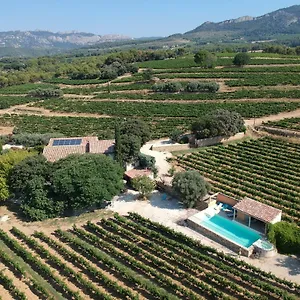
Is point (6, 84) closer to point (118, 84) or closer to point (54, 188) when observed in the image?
point (118, 84)

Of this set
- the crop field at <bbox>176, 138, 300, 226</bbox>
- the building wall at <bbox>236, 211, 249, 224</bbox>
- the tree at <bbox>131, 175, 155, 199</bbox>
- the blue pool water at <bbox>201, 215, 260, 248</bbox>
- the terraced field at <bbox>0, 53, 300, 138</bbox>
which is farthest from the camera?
the terraced field at <bbox>0, 53, 300, 138</bbox>

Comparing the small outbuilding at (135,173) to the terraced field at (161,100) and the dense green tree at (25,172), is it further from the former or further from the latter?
the terraced field at (161,100)

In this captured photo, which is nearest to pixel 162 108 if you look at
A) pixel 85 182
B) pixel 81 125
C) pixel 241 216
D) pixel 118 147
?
pixel 81 125

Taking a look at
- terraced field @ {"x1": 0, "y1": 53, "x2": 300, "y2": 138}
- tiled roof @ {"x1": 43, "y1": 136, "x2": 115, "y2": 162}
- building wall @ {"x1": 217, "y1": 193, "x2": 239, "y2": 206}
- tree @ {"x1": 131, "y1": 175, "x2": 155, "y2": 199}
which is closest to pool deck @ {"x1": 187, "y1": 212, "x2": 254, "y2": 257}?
building wall @ {"x1": 217, "y1": 193, "x2": 239, "y2": 206}

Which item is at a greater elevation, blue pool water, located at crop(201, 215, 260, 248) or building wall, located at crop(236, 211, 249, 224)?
building wall, located at crop(236, 211, 249, 224)

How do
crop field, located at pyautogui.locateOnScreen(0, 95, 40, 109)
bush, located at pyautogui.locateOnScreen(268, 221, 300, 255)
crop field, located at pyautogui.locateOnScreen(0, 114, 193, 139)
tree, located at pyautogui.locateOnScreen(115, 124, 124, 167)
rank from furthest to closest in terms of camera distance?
crop field, located at pyautogui.locateOnScreen(0, 95, 40, 109) → crop field, located at pyautogui.locateOnScreen(0, 114, 193, 139) → tree, located at pyautogui.locateOnScreen(115, 124, 124, 167) → bush, located at pyautogui.locateOnScreen(268, 221, 300, 255)

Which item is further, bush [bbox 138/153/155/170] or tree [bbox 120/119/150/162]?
bush [bbox 138/153/155/170]

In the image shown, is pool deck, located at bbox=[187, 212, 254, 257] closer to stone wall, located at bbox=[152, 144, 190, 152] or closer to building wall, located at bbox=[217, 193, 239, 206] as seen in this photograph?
building wall, located at bbox=[217, 193, 239, 206]

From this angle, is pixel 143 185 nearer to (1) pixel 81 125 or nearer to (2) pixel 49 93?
(1) pixel 81 125

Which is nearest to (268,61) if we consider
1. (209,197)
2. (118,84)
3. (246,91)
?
(246,91)
